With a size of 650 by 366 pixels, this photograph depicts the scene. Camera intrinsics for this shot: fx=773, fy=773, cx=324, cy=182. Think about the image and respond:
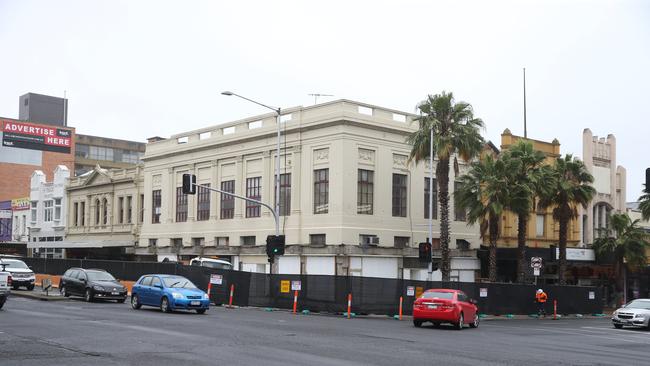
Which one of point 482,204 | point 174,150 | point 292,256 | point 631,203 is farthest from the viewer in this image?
point 631,203

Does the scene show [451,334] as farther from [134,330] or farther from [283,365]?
[283,365]

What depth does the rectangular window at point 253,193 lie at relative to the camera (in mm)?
54478

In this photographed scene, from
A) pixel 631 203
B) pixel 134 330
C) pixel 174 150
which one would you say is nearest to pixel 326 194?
pixel 174 150

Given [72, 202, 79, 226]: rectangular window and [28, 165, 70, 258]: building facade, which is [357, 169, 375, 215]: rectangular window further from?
[28, 165, 70, 258]: building facade

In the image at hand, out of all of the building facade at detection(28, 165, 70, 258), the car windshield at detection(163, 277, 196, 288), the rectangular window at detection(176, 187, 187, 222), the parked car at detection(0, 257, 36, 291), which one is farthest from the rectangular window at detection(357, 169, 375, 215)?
the building facade at detection(28, 165, 70, 258)

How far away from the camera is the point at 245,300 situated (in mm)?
37844

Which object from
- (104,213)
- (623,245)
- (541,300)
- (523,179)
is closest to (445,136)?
(523,179)

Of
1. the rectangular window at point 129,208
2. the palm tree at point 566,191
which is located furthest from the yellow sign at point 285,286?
the rectangular window at point 129,208

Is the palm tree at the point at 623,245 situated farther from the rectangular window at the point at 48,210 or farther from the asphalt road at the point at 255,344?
the rectangular window at the point at 48,210

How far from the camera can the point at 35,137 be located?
105 meters

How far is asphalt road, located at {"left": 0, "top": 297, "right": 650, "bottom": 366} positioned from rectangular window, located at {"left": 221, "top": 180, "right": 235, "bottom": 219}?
2965cm

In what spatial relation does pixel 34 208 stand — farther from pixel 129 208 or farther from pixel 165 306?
pixel 165 306

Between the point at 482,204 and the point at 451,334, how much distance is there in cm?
2395

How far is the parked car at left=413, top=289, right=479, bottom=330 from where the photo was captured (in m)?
27.1
